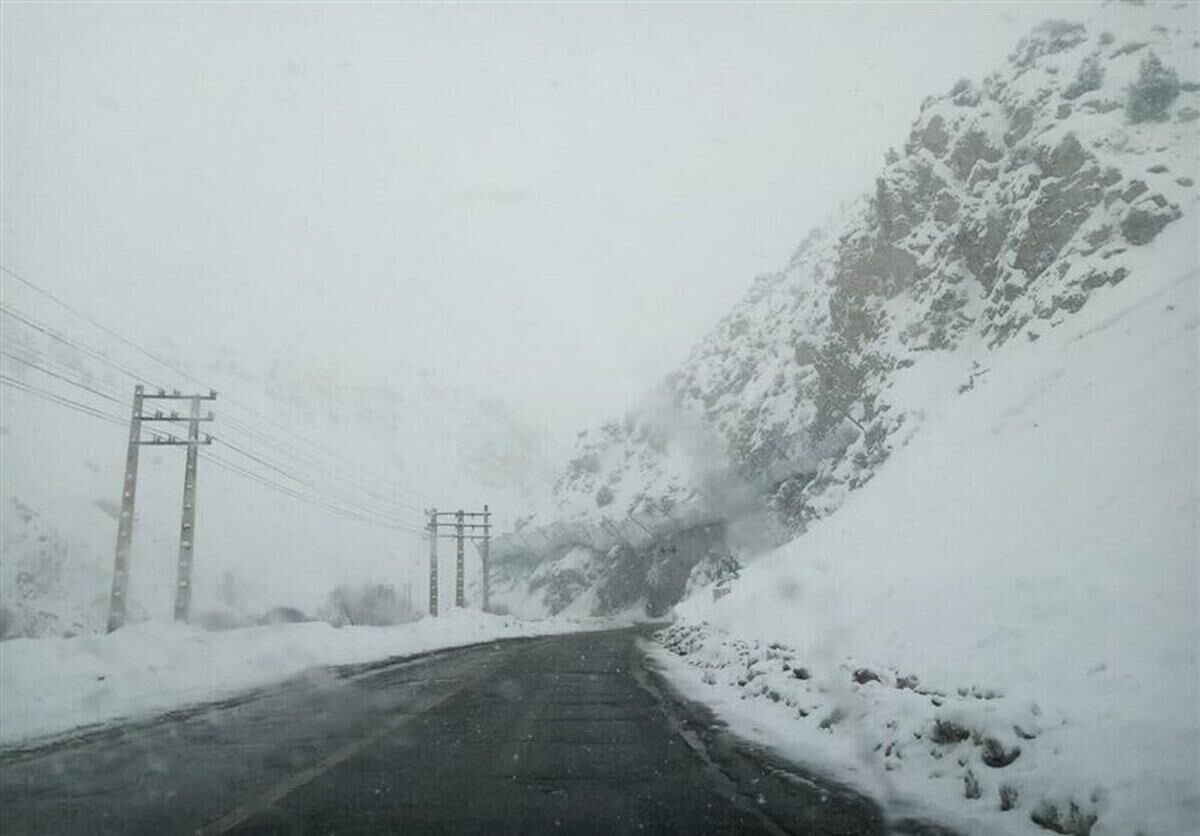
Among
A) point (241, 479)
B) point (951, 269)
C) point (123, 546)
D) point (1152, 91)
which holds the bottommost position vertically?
point (123, 546)

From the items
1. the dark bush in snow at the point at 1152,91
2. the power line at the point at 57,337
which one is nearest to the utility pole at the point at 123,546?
the power line at the point at 57,337

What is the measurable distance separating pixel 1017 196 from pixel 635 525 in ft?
171

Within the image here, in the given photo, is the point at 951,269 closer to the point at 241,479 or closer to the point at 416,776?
the point at 416,776

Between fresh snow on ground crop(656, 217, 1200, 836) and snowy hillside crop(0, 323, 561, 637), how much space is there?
2330cm

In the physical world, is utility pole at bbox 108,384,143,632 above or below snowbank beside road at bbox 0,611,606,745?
above

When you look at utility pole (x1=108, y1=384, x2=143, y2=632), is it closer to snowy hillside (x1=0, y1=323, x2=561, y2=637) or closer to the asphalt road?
snowy hillside (x1=0, y1=323, x2=561, y2=637)

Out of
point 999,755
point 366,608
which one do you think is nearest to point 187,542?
point 999,755

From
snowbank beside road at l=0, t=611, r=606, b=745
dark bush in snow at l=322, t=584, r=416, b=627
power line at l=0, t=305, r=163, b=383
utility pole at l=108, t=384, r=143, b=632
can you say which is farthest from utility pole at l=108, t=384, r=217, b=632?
dark bush in snow at l=322, t=584, r=416, b=627

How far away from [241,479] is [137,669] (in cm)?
9488

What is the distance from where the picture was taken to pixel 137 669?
42.3 feet

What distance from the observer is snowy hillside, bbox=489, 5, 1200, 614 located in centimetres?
3362

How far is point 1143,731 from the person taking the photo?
240 inches

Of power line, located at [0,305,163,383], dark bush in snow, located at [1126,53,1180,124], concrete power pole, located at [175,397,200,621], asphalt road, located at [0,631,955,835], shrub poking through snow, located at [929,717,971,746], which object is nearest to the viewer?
asphalt road, located at [0,631,955,835]

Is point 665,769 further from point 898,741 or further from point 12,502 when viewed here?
point 12,502
